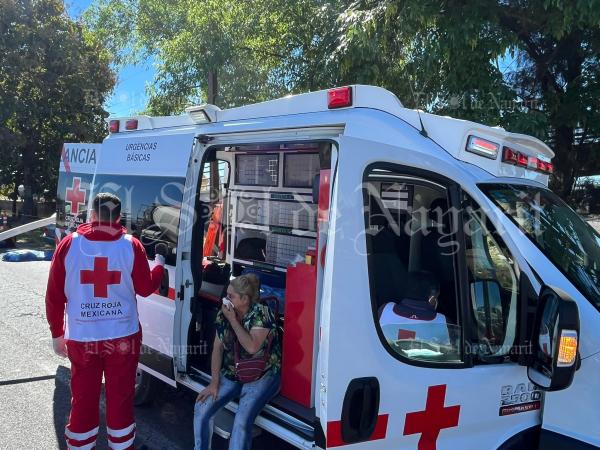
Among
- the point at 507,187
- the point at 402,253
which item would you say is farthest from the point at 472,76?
the point at 507,187

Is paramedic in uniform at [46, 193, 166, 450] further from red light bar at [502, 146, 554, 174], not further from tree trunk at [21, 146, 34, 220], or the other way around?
tree trunk at [21, 146, 34, 220]

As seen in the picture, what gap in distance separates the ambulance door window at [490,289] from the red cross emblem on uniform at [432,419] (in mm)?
289

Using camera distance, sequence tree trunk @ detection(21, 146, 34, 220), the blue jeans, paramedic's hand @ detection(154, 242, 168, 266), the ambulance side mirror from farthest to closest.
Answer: tree trunk @ detection(21, 146, 34, 220)
paramedic's hand @ detection(154, 242, 168, 266)
the blue jeans
the ambulance side mirror

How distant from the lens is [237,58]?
10.5m

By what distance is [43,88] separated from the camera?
1977cm

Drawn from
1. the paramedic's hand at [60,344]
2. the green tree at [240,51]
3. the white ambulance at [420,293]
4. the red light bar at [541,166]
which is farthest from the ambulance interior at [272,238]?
the green tree at [240,51]

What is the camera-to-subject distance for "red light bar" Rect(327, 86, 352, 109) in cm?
262

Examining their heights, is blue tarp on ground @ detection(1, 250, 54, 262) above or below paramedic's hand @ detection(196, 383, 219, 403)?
below

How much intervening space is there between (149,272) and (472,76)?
4.75 meters

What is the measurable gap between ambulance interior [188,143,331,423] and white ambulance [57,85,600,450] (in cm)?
3

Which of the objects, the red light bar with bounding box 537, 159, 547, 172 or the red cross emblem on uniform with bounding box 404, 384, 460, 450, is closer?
the red cross emblem on uniform with bounding box 404, 384, 460, 450

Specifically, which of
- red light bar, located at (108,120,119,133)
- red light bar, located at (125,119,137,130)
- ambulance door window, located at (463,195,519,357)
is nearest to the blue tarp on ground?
red light bar, located at (108,120,119,133)

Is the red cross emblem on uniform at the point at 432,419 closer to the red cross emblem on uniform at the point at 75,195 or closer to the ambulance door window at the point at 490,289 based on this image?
the ambulance door window at the point at 490,289

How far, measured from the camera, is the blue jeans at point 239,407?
2.90 metres
